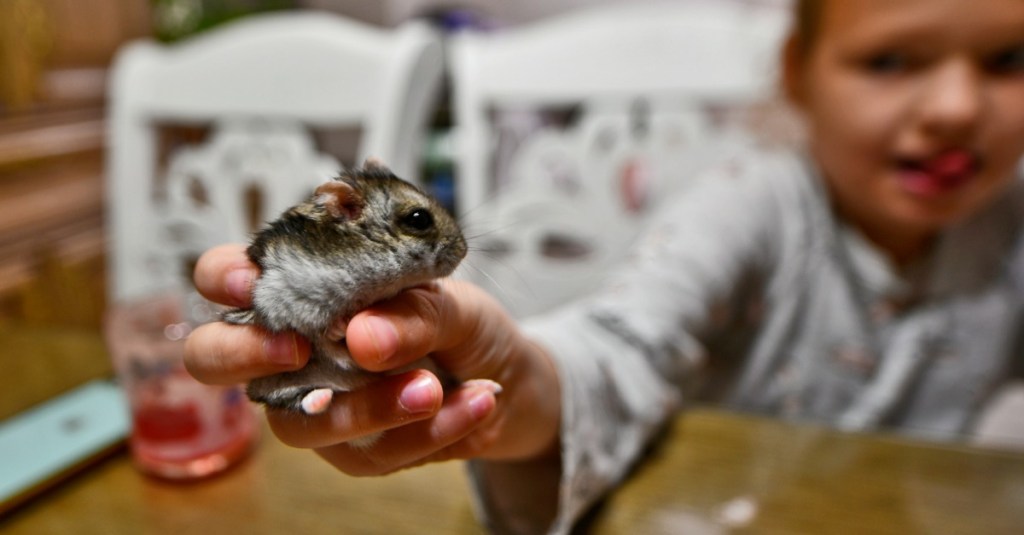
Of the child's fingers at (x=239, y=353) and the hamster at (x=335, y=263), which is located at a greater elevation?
the hamster at (x=335, y=263)

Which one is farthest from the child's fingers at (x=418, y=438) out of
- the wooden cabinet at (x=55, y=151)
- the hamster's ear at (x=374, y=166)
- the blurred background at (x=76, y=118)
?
the wooden cabinet at (x=55, y=151)

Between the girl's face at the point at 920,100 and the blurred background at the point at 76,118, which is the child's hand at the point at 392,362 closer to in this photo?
the girl's face at the point at 920,100

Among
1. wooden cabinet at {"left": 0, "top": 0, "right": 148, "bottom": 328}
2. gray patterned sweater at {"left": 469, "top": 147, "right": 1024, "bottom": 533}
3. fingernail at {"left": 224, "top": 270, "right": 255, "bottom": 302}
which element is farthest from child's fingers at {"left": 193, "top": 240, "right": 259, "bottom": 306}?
wooden cabinet at {"left": 0, "top": 0, "right": 148, "bottom": 328}

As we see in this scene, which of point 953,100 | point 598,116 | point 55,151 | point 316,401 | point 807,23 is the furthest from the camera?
point 55,151

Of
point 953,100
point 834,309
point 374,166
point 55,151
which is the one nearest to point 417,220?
point 374,166

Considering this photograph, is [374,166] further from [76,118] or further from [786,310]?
[76,118]

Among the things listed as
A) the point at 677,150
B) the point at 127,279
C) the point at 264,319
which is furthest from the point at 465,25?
the point at 264,319

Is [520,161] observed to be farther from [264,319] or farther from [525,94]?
[264,319]
